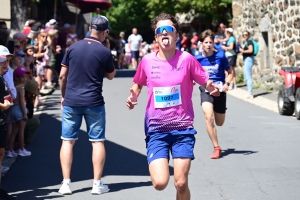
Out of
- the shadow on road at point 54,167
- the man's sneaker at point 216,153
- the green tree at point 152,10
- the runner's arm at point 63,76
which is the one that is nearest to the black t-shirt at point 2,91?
the runner's arm at point 63,76

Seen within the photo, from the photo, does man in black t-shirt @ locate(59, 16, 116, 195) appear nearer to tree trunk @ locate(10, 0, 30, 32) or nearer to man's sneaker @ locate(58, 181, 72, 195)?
man's sneaker @ locate(58, 181, 72, 195)

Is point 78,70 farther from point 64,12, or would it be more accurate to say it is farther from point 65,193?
point 64,12

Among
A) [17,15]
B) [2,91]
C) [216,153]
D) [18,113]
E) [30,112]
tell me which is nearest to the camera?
[2,91]

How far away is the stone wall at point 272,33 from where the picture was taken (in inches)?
778

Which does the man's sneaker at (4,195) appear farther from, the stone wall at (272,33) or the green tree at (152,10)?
the green tree at (152,10)

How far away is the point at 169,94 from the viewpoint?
6656 mm

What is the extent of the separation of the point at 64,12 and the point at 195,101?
67.6ft

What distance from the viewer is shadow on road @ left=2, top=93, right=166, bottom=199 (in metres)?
8.73

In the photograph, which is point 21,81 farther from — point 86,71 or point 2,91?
point 2,91

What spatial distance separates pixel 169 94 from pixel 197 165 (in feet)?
11.5

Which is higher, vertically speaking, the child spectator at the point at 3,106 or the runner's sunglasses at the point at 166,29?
the runner's sunglasses at the point at 166,29

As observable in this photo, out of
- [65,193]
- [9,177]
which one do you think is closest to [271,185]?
[65,193]

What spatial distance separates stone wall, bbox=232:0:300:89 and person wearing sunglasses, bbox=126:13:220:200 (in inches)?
508

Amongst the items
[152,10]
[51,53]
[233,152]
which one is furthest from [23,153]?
[152,10]
